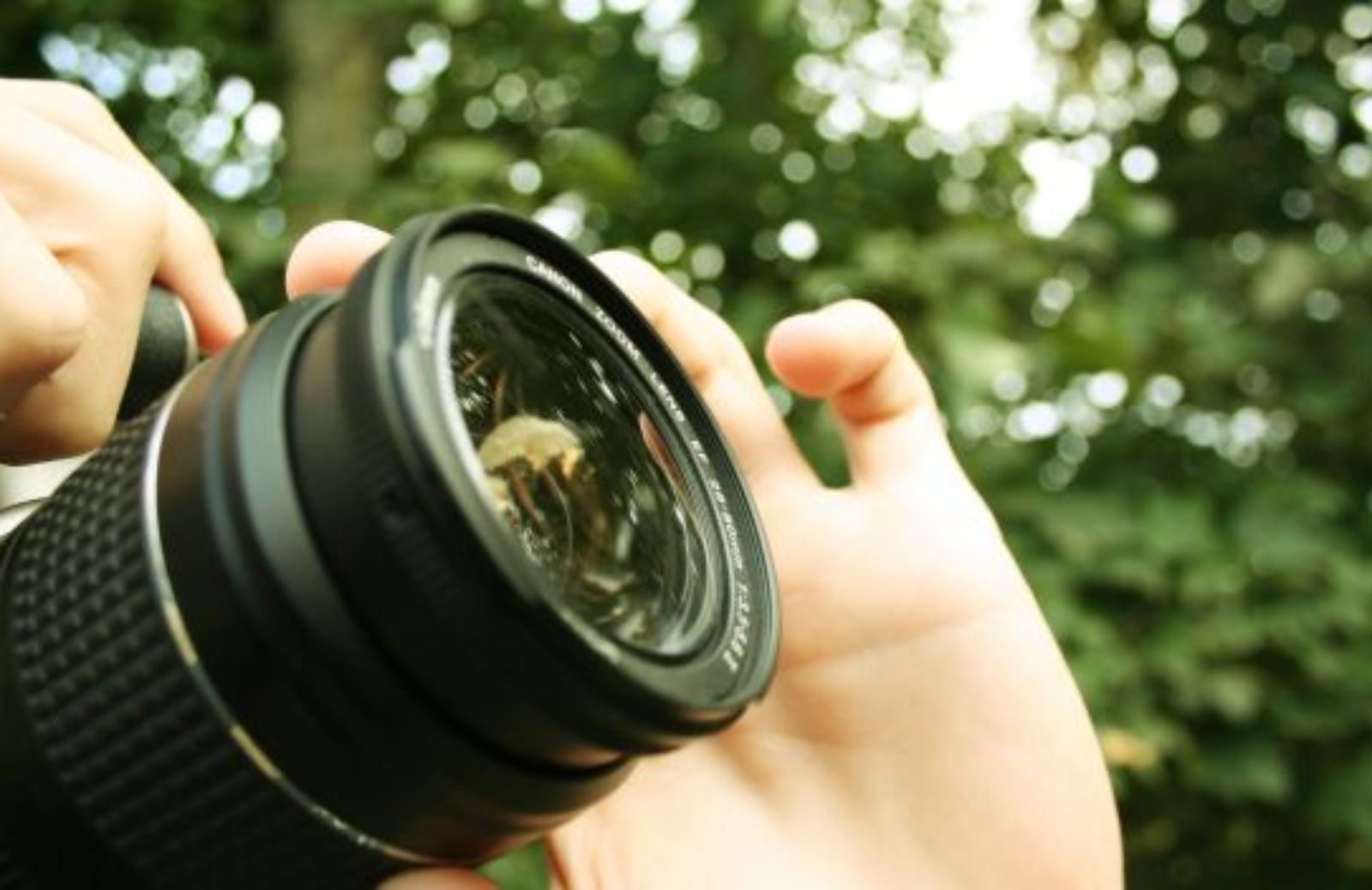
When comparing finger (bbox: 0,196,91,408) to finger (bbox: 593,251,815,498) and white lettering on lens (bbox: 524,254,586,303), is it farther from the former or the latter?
finger (bbox: 593,251,815,498)

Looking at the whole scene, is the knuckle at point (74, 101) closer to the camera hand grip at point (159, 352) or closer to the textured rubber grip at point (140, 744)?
the camera hand grip at point (159, 352)

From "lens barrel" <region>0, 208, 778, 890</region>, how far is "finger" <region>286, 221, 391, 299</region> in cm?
11

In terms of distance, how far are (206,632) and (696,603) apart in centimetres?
16

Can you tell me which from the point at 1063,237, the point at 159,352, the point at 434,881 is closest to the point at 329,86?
the point at 1063,237

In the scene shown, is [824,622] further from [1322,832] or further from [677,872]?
[1322,832]

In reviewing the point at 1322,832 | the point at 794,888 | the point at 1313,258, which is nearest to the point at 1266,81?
the point at 1313,258

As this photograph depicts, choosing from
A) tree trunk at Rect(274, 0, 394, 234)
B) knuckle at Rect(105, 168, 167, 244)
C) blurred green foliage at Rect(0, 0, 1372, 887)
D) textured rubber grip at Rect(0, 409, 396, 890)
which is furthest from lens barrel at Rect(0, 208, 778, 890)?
tree trunk at Rect(274, 0, 394, 234)

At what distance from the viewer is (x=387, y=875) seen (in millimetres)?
479

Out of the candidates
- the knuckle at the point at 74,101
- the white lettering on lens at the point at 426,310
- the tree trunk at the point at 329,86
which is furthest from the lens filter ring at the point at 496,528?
the tree trunk at the point at 329,86

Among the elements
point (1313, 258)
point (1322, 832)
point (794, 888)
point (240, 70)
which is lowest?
point (1322, 832)

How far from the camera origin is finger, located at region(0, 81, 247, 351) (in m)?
0.62

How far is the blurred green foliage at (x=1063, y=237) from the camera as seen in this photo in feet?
3.66

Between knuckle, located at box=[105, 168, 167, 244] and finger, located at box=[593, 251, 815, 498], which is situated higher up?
knuckle, located at box=[105, 168, 167, 244]

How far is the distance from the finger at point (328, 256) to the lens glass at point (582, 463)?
106 mm
